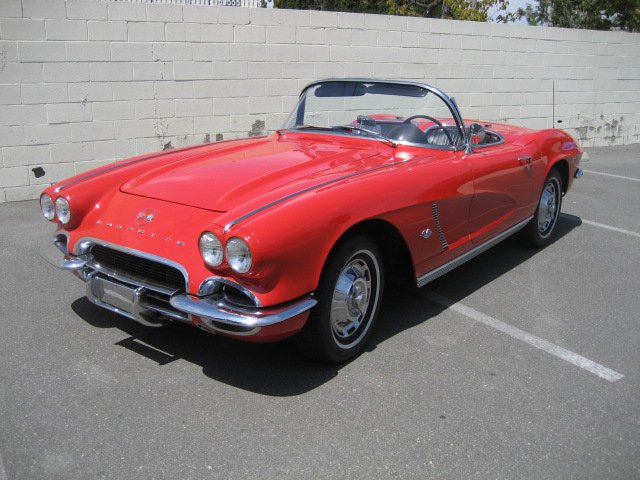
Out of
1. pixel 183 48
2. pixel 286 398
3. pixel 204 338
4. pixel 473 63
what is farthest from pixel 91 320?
pixel 473 63

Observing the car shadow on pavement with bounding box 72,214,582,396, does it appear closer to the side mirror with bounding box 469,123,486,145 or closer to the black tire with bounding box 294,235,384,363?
the black tire with bounding box 294,235,384,363

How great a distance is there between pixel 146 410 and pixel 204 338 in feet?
2.56

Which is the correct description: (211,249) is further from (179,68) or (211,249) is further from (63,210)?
(179,68)

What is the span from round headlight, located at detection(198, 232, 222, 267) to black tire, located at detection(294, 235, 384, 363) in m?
0.53

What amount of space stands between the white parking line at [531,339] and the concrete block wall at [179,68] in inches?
156

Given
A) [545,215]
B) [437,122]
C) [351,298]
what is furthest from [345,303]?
[545,215]

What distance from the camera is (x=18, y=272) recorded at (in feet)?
14.9

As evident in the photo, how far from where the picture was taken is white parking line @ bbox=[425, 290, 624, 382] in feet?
11.1

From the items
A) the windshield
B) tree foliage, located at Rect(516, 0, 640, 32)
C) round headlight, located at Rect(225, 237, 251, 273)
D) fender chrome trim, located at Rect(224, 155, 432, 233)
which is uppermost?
tree foliage, located at Rect(516, 0, 640, 32)

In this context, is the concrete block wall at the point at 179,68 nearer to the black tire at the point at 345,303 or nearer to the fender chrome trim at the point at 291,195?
the fender chrome trim at the point at 291,195

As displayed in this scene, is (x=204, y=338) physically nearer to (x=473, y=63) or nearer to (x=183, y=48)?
(x=183, y=48)

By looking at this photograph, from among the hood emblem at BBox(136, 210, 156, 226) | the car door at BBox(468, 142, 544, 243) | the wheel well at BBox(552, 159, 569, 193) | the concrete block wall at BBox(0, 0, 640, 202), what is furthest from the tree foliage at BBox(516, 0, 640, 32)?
the hood emblem at BBox(136, 210, 156, 226)

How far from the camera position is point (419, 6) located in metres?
18.1

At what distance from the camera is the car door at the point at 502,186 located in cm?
420
